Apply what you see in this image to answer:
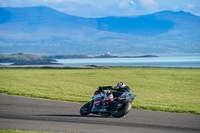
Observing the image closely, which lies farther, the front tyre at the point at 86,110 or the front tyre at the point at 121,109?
the front tyre at the point at 86,110

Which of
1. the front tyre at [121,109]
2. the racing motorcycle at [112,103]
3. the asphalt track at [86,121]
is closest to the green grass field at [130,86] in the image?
the asphalt track at [86,121]

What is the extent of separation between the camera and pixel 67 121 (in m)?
13.9

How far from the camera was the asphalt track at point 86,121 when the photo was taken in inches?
488

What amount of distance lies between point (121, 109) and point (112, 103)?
0.49 metres

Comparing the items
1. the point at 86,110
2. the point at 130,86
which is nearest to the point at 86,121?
the point at 86,110

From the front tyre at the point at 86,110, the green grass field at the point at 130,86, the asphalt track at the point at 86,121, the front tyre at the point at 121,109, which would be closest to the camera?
the asphalt track at the point at 86,121

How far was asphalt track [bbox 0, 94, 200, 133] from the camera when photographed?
40.7ft

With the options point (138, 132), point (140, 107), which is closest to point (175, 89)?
point (140, 107)

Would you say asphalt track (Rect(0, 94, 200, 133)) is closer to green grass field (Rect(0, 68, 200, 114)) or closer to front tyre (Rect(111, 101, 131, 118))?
front tyre (Rect(111, 101, 131, 118))

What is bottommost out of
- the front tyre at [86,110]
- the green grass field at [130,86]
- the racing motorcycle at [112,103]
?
the green grass field at [130,86]

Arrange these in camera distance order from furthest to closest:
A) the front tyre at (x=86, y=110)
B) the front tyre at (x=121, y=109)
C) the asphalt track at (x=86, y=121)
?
the front tyre at (x=86, y=110), the front tyre at (x=121, y=109), the asphalt track at (x=86, y=121)

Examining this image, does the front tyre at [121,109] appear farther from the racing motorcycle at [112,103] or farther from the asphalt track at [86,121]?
the asphalt track at [86,121]

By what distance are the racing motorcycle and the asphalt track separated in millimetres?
254

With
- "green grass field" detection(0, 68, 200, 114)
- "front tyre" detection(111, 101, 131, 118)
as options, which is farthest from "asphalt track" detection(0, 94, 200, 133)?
"green grass field" detection(0, 68, 200, 114)
